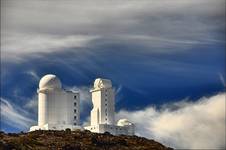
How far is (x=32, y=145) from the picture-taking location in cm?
11019

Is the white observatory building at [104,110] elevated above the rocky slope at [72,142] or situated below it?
above

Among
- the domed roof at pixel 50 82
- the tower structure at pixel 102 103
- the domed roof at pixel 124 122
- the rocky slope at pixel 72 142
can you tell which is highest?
the domed roof at pixel 50 82

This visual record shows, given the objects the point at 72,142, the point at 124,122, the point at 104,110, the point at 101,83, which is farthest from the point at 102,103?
the point at 72,142

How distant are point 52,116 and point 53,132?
2527 centimetres

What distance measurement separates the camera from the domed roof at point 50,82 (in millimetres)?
155625

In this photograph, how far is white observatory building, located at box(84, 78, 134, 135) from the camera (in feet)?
516

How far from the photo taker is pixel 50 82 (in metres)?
156

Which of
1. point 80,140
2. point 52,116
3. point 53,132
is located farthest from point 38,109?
point 80,140

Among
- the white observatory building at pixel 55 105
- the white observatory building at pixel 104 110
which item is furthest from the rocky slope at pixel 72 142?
the white observatory building at pixel 104 110

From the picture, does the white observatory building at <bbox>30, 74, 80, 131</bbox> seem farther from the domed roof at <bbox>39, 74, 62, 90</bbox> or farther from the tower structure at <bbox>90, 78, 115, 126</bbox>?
the tower structure at <bbox>90, 78, 115, 126</bbox>

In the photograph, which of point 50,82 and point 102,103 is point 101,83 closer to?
point 102,103

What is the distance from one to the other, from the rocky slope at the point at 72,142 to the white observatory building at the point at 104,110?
2569cm

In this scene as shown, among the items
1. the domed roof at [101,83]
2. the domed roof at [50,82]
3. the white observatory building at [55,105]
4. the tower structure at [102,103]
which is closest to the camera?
the white observatory building at [55,105]

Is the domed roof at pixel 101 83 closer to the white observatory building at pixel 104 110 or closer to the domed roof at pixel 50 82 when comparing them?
the white observatory building at pixel 104 110
